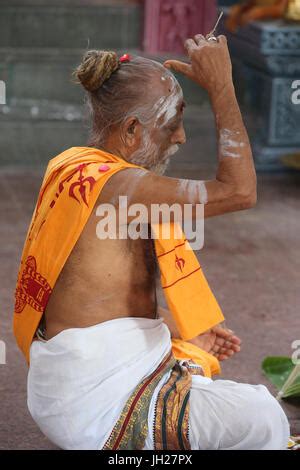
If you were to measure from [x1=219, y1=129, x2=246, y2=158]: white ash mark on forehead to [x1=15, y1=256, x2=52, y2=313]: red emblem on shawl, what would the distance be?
1.88 feet

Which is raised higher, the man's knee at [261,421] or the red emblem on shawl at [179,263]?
the red emblem on shawl at [179,263]

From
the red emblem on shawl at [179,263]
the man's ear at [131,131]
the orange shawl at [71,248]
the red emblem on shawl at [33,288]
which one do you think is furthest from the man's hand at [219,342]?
the man's ear at [131,131]

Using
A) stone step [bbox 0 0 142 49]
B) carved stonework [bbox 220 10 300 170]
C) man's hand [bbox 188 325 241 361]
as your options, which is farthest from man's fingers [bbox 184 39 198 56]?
stone step [bbox 0 0 142 49]

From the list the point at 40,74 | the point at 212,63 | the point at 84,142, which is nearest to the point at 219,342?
the point at 212,63

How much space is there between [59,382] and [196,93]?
461 centimetres

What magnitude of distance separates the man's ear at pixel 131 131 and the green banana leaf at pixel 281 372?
1.18m

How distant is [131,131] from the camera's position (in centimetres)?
262

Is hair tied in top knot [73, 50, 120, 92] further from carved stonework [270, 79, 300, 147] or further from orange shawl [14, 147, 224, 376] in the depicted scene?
carved stonework [270, 79, 300, 147]

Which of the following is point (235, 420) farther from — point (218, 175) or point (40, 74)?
point (40, 74)

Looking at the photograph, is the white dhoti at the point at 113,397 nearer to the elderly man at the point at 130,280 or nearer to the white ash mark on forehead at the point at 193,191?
the elderly man at the point at 130,280

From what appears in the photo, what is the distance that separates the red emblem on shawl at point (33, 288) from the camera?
2.61 metres

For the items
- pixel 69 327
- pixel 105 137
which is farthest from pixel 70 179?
pixel 69 327

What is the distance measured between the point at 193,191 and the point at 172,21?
469 cm

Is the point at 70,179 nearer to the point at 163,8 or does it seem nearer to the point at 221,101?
the point at 221,101
